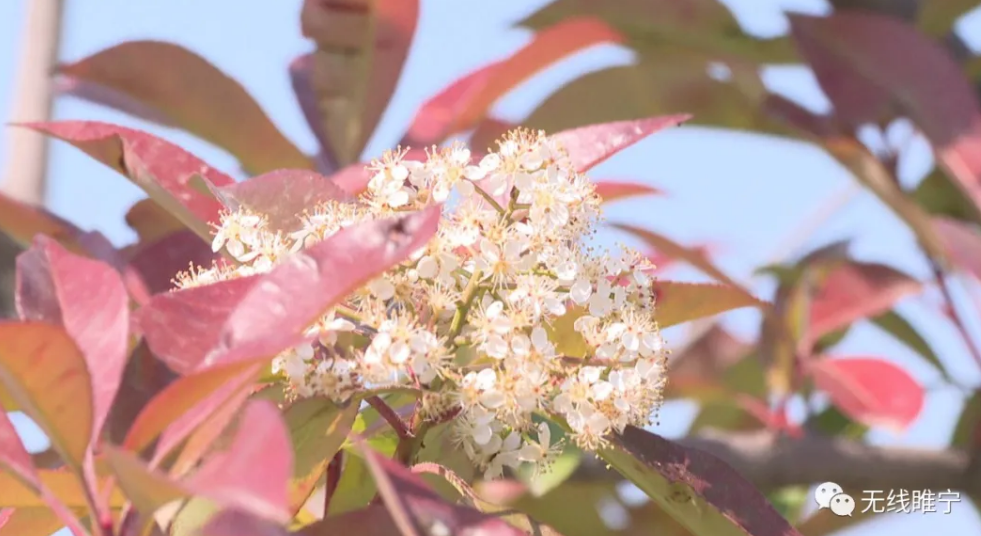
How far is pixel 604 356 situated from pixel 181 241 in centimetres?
45

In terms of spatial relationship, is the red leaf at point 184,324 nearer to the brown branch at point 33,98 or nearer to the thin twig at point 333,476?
the thin twig at point 333,476

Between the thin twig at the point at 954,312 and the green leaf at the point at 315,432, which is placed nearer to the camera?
the green leaf at the point at 315,432

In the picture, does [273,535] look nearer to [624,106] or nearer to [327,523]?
[327,523]

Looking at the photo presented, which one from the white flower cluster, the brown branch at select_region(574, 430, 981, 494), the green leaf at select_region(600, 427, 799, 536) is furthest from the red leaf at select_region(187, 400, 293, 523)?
the brown branch at select_region(574, 430, 981, 494)

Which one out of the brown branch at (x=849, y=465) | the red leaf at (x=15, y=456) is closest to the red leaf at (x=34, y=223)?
the red leaf at (x=15, y=456)

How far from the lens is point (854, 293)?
5.34 ft

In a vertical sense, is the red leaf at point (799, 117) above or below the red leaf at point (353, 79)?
below

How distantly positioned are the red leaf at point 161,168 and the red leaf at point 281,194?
7 centimetres

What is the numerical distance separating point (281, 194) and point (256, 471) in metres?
0.31

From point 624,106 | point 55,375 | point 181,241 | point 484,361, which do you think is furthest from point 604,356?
point 624,106

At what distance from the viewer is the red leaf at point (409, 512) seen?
0.49 m

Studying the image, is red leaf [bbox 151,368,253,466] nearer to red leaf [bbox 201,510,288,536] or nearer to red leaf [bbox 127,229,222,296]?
red leaf [bbox 201,510,288,536]

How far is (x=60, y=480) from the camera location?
0.62m

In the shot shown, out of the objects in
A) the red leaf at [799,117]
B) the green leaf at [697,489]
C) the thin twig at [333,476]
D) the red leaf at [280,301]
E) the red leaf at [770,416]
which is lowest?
the red leaf at [770,416]
